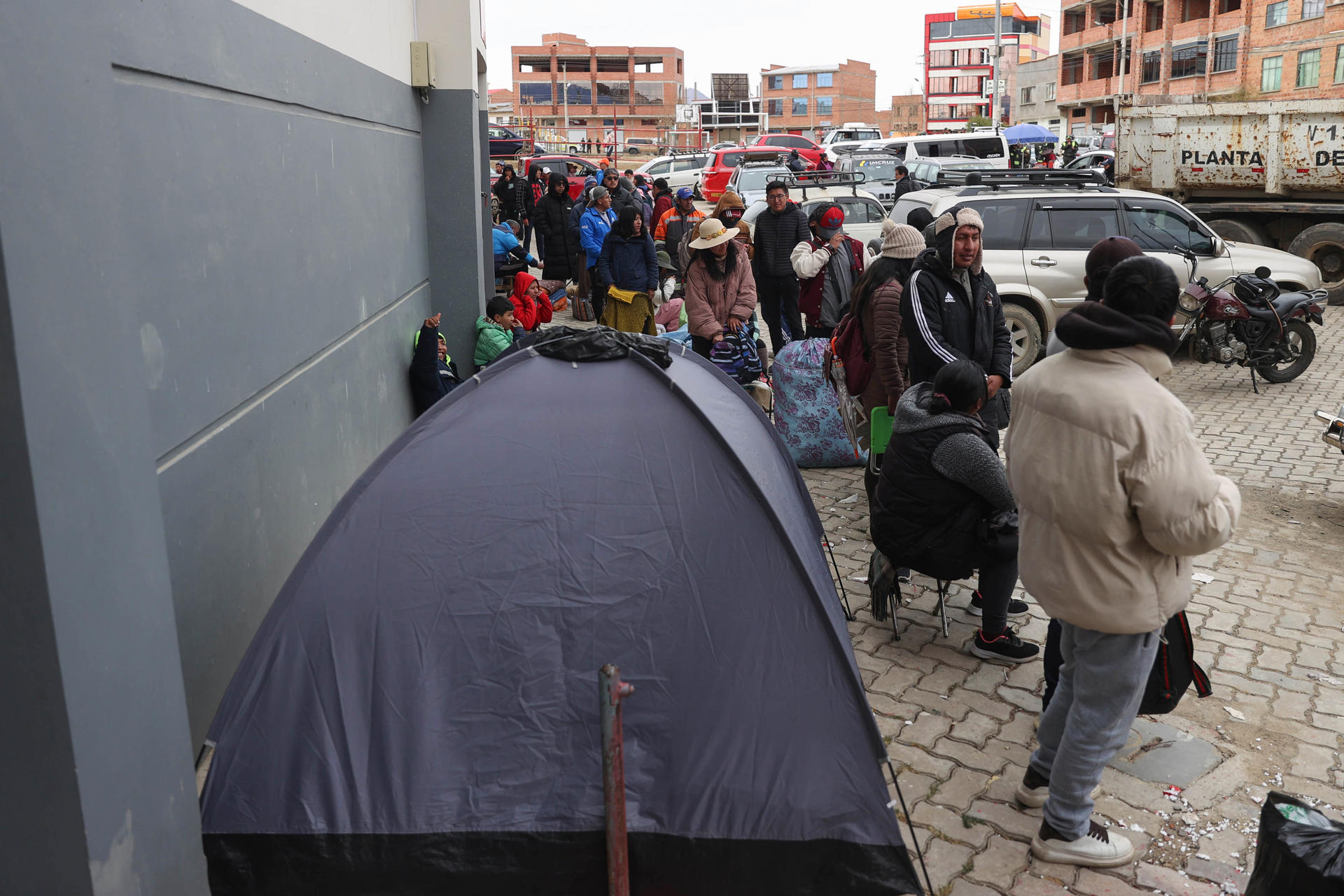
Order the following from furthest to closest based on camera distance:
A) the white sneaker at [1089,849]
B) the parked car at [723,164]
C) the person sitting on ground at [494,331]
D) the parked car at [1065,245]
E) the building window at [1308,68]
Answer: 1. the building window at [1308,68]
2. the parked car at [723,164]
3. the parked car at [1065,245]
4. the person sitting on ground at [494,331]
5. the white sneaker at [1089,849]

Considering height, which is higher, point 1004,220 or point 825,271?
point 1004,220

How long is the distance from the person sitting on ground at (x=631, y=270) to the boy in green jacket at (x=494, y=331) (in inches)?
70.3

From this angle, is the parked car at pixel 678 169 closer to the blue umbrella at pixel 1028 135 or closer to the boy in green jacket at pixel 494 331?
the blue umbrella at pixel 1028 135

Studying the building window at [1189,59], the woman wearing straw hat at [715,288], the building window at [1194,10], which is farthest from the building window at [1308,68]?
the woman wearing straw hat at [715,288]

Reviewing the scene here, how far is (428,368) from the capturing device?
299 inches

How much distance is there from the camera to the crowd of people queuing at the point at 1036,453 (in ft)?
9.91

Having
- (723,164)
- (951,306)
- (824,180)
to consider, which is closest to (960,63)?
(723,164)

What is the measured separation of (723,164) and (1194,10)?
35.1 meters

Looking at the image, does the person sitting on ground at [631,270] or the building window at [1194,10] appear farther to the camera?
the building window at [1194,10]

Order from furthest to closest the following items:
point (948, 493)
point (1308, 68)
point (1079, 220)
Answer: point (1308, 68) < point (1079, 220) < point (948, 493)

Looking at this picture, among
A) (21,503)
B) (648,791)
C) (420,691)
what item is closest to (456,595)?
(420,691)

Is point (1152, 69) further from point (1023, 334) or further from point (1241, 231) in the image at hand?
point (1023, 334)

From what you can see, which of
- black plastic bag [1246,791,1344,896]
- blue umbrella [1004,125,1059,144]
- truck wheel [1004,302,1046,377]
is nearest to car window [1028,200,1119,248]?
truck wheel [1004,302,1046,377]

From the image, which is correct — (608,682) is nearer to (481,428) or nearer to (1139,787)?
(481,428)
